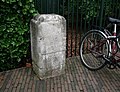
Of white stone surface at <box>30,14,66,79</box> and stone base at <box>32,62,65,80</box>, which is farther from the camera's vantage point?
stone base at <box>32,62,65,80</box>

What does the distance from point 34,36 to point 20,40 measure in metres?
0.51

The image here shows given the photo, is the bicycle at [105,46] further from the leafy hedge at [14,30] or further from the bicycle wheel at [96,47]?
the leafy hedge at [14,30]

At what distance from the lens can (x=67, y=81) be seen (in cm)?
389

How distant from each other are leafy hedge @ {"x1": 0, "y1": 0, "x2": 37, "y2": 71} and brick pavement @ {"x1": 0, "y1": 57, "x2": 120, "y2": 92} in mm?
333

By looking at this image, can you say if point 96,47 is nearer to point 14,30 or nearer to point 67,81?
point 67,81

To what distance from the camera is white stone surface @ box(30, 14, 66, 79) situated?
3.62 metres

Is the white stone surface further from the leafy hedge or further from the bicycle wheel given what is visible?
the bicycle wheel

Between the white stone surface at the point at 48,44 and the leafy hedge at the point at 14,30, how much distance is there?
1.15ft

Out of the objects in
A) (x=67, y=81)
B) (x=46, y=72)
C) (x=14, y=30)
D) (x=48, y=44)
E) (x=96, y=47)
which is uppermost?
(x=14, y=30)

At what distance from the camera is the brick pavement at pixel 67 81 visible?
363cm

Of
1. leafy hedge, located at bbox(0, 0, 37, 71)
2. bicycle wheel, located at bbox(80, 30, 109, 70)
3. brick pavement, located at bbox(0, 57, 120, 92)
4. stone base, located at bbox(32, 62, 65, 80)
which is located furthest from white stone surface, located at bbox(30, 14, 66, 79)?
bicycle wheel, located at bbox(80, 30, 109, 70)

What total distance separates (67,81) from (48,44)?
2.88 feet

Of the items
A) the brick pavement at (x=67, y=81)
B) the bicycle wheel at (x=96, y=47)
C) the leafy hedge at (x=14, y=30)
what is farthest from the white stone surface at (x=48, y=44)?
the bicycle wheel at (x=96, y=47)

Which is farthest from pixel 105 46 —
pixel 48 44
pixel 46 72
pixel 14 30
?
pixel 14 30
